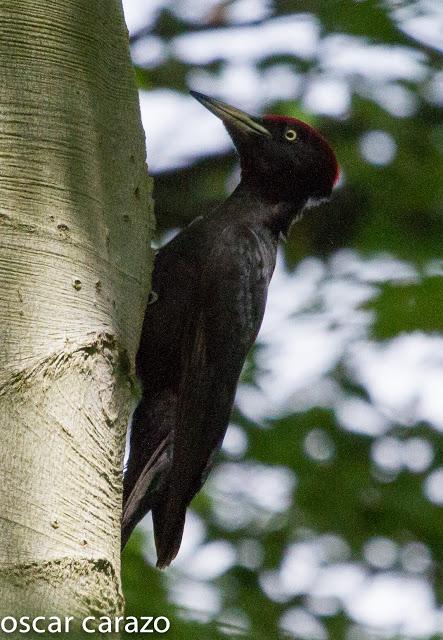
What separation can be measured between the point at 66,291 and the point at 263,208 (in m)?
2.45

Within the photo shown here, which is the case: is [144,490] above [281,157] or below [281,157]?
below

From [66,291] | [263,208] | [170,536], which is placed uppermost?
[66,291]

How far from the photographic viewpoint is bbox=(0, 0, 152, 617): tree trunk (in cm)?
172

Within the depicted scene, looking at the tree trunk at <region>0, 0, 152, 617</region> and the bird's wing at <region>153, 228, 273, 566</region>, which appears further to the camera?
the bird's wing at <region>153, 228, 273, 566</region>

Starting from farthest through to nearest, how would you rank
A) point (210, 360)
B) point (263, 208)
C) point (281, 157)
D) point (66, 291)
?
point (281, 157)
point (263, 208)
point (210, 360)
point (66, 291)

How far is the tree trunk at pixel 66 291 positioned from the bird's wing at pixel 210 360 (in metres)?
1.00

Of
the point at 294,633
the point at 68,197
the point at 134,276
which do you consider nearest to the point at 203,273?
the point at 134,276

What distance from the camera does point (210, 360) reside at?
3.63m

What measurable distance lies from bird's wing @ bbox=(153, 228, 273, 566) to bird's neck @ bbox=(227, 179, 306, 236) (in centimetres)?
27

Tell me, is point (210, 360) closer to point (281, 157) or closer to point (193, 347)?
point (193, 347)

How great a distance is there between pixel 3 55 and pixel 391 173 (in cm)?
373

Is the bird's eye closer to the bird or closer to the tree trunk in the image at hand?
the bird

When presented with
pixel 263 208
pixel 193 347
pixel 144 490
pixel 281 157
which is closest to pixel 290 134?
pixel 281 157

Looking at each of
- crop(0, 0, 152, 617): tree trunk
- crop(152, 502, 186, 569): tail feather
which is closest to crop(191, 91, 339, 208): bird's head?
crop(152, 502, 186, 569): tail feather
